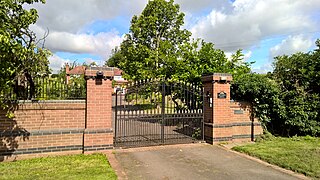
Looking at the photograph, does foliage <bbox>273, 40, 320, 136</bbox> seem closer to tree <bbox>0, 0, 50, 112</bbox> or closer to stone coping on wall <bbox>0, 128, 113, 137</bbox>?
stone coping on wall <bbox>0, 128, 113, 137</bbox>

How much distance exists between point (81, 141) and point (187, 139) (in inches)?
143

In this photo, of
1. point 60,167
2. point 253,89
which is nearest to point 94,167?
point 60,167

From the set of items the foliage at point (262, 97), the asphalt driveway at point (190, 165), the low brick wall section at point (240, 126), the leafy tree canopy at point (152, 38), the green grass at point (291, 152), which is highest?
the leafy tree canopy at point (152, 38)

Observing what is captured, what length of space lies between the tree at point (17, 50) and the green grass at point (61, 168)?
5.34 feet

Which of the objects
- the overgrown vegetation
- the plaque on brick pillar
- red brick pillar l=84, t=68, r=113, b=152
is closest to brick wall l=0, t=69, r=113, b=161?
red brick pillar l=84, t=68, r=113, b=152

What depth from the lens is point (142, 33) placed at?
70.3ft

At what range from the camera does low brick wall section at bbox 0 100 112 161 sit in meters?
6.18

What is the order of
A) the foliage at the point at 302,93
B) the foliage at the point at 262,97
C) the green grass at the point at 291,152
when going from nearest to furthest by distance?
the green grass at the point at 291,152 → the foliage at the point at 262,97 → the foliage at the point at 302,93

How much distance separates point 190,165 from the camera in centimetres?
602

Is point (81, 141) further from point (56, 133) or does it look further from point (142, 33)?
point (142, 33)

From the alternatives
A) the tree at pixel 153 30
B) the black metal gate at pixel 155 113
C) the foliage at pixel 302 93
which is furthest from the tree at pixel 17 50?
the tree at pixel 153 30

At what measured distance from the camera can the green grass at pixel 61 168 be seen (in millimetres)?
5020

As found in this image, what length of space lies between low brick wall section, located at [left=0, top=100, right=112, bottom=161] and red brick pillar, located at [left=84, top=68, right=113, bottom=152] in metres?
0.03

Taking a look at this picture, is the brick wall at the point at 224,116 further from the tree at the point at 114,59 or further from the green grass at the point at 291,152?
the tree at the point at 114,59
